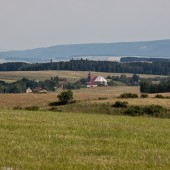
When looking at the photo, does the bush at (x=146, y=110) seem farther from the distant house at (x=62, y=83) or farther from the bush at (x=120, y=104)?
the distant house at (x=62, y=83)

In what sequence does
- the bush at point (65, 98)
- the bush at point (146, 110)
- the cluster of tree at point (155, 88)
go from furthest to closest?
the cluster of tree at point (155, 88), the bush at point (65, 98), the bush at point (146, 110)

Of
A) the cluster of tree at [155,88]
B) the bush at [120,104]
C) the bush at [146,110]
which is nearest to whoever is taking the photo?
the bush at [146,110]

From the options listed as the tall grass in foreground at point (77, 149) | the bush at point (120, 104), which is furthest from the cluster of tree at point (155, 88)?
the tall grass in foreground at point (77, 149)

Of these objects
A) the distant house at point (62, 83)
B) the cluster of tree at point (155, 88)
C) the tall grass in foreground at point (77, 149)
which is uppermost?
the tall grass in foreground at point (77, 149)

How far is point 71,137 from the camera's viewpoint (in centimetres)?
1873

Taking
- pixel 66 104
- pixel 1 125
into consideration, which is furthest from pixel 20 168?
pixel 66 104

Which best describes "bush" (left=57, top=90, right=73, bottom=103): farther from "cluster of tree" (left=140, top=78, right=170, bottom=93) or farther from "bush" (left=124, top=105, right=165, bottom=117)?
"cluster of tree" (left=140, top=78, right=170, bottom=93)

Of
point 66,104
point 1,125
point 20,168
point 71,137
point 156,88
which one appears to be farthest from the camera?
point 156,88

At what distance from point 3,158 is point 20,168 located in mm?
1260

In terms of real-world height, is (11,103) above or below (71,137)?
below

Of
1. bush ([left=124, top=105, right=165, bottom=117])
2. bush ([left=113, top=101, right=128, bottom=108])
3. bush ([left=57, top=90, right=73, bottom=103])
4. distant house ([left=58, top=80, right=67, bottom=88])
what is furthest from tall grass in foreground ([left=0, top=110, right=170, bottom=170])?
distant house ([left=58, top=80, right=67, bottom=88])

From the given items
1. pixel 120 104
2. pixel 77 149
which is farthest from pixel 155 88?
pixel 77 149

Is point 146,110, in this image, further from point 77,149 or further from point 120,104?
point 77,149

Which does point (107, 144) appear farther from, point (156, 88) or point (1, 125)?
point (156, 88)
